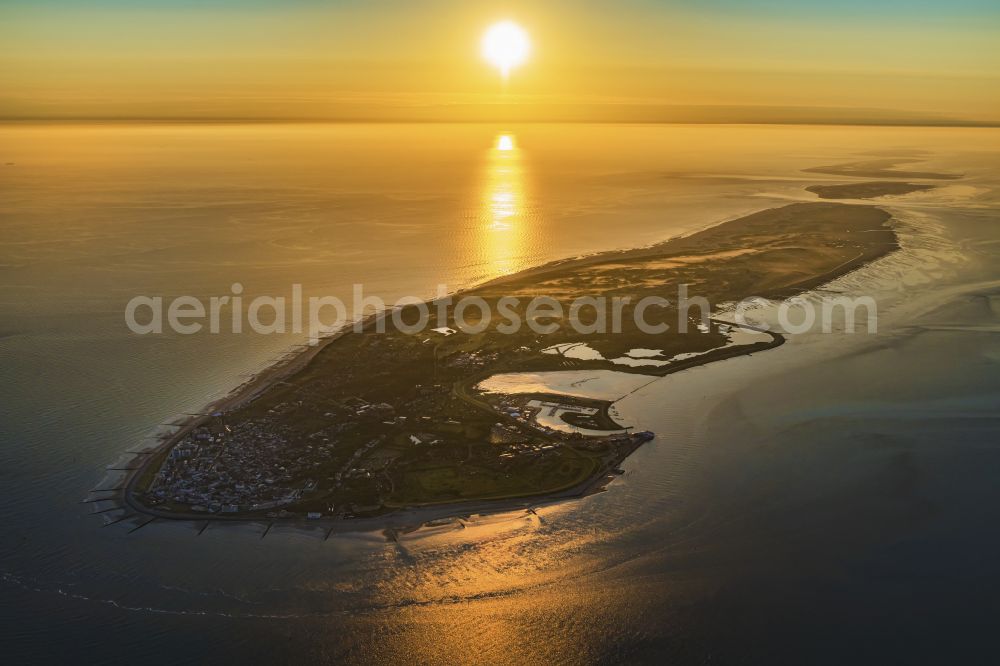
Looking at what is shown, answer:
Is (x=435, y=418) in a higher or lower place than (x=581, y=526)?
higher

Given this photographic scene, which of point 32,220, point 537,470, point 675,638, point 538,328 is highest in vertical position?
point 32,220

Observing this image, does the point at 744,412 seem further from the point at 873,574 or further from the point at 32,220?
the point at 32,220

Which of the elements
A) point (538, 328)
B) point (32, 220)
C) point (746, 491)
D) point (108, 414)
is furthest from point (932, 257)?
point (32, 220)

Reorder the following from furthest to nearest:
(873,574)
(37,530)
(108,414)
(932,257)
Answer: (932,257) → (108,414) → (37,530) → (873,574)

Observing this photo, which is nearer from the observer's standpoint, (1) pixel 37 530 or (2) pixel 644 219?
(1) pixel 37 530

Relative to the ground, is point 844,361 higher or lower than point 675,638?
higher

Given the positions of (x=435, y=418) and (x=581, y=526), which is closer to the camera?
(x=581, y=526)

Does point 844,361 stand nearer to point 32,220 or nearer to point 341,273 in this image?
point 341,273

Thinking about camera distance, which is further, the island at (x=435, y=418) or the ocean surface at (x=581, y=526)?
the island at (x=435, y=418)

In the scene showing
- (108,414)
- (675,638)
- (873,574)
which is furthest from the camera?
(108,414)

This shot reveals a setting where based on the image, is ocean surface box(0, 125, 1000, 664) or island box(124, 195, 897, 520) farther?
island box(124, 195, 897, 520)
